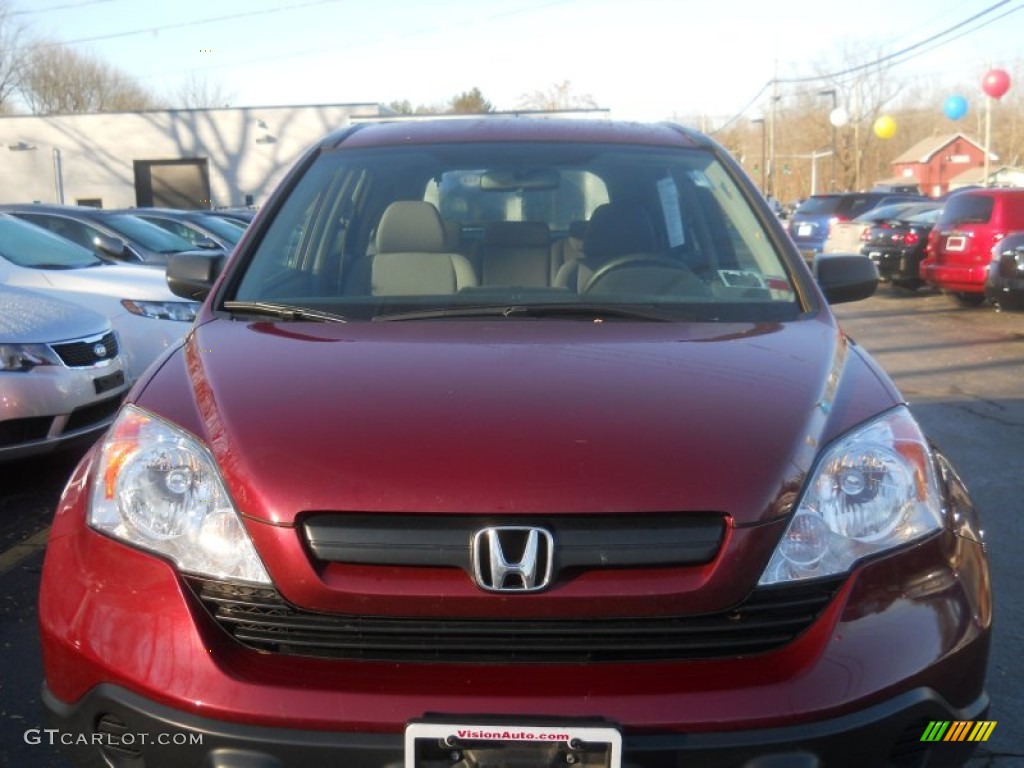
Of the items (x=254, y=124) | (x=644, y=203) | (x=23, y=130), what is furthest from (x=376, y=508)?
(x=23, y=130)

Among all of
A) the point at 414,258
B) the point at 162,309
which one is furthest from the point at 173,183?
the point at 414,258

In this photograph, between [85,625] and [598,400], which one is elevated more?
[598,400]

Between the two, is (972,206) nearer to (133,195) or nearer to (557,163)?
(557,163)

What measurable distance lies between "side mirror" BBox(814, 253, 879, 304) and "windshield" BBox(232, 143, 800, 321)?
0.35m

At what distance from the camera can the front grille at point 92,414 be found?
5.42 m

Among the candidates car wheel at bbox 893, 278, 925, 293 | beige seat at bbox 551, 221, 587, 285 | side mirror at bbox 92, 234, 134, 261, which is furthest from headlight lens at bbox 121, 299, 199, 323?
car wheel at bbox 893, 278, 925, 293

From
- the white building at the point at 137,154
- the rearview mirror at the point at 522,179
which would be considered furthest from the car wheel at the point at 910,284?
the white building at the point at 137,154

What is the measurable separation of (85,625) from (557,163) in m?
2.10

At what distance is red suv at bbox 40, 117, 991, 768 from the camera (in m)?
1.80

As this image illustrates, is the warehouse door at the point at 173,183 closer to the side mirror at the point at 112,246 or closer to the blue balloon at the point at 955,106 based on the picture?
the blue balloon at the point at 955,106

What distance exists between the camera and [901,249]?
15.9 meters

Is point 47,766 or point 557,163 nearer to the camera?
point 47,766

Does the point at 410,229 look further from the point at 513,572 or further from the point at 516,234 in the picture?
the point at 513,572

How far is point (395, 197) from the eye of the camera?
350 cm
